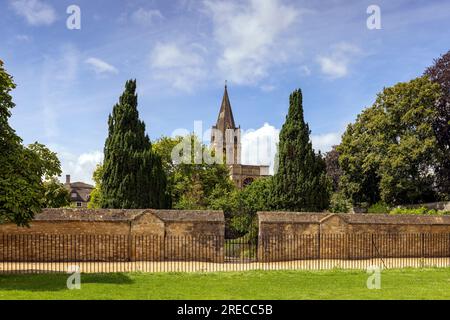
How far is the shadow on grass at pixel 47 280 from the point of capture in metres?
12.3

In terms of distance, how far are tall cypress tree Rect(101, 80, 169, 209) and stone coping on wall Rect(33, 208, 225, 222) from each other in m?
10.4

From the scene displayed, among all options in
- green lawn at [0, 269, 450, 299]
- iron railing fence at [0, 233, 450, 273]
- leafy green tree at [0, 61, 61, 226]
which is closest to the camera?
green lawn at [0, 269, 450, 299]

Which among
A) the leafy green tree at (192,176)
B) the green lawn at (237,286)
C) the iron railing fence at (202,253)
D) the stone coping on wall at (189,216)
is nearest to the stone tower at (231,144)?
the leafy green tree at (192,176)

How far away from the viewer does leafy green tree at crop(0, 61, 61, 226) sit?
1374 cm

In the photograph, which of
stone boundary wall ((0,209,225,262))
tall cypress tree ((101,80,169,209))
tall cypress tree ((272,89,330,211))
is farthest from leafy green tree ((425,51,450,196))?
stone boundary wall ((0,209,225,262))

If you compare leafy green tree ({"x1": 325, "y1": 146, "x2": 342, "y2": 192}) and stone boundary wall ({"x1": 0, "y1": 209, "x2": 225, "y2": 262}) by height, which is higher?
leafy green tree ({"x1": 325, "y1": 146, "x2": 342, "y2": 192})

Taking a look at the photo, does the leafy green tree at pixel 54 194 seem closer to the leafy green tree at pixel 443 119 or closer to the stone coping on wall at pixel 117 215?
the stone coping on wall at pixel 117 215

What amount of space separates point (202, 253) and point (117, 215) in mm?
3814

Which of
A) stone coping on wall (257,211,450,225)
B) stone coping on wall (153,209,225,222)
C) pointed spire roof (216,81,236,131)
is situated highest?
pointed spire roof (216,81,236,131)

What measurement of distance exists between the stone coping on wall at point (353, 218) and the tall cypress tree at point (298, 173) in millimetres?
8963

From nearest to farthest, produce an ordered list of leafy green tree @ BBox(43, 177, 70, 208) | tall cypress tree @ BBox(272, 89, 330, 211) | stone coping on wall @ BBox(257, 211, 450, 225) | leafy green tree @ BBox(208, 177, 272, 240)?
stone coping on wall @ BBox(257, 211, 450, 225)
leafy green tree @ BBox(208, 177, 272, 240)
tall cypress tree @ BBox(272, 89, 330, 211)
leafy green tree @ BBox(43, 177, 70, 208)

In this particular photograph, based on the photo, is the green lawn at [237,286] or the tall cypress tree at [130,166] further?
the tall cypress tree at [130,166]

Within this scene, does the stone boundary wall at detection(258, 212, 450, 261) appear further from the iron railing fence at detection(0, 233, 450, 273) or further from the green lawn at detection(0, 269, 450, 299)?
the green lawn at detection(0, 269, 450, 299)
